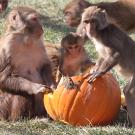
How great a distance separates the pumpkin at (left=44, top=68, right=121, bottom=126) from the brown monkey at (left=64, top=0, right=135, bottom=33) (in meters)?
3.52

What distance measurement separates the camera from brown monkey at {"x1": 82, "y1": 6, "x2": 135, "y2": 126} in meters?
6.04

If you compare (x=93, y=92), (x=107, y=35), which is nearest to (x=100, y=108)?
(x=93, y=92)

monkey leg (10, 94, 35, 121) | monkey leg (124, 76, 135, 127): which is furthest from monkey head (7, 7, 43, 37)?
monkey leg (124, 76, 135, 127)

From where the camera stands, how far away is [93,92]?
6.11m

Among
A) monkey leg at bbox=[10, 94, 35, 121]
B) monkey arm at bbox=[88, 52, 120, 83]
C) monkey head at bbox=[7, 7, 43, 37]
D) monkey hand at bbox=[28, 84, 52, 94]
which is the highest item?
monkey head at bbox=[7, 7, 43, 37]

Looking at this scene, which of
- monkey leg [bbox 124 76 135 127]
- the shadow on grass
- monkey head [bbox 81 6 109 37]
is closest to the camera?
monkey leg [bbox 124 76 135 127]

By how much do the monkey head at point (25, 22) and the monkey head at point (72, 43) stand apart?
1.47ft

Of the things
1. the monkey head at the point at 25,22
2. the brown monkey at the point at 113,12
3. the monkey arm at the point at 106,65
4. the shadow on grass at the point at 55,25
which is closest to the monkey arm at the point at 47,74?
the monkey head at the point at 25,22

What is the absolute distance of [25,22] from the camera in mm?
6391

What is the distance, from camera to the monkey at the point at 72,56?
6.71 m

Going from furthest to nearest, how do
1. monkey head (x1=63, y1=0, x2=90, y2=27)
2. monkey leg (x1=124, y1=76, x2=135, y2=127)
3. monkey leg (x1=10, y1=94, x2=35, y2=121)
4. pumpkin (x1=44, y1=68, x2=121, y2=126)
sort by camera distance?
monkey head (x1=63, y1=0, x2=90, y2=27), monkey leg (x1=10, y1=94, x2=35, y2=121), pumpkin (x1=44, y1=68, x2=121, y2=126), monkey leg (x1=124, y1=76, x2=135, y2=127)

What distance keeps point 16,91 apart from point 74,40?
84cm

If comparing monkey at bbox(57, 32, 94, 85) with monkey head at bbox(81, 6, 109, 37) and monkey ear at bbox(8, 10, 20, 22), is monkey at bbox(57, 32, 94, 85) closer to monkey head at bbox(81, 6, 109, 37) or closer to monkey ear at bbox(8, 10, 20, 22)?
monkey head at bbox(81, 6, 109, 37)

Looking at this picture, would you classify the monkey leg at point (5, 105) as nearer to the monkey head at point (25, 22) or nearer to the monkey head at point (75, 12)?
the monkey head at point (25, 22)
